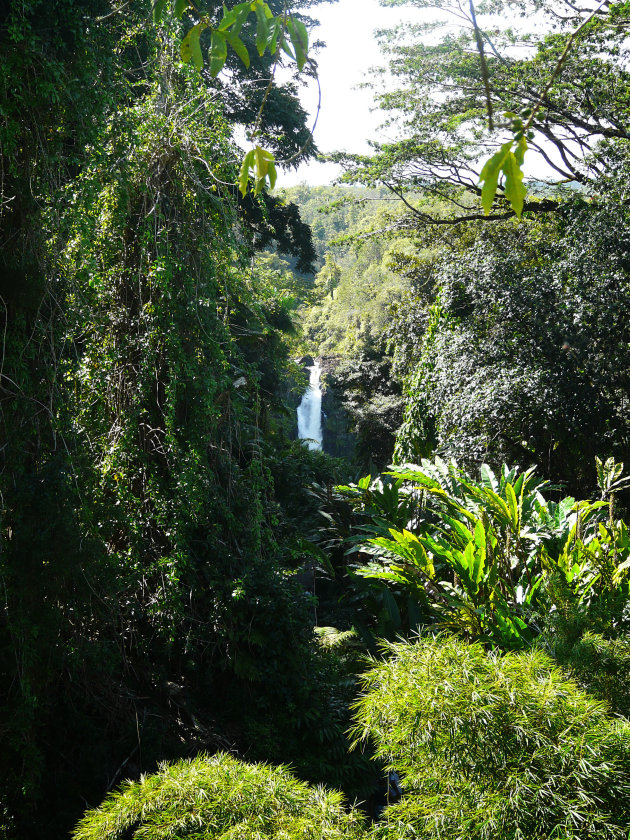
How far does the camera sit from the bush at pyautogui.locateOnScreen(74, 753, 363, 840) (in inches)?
64.4

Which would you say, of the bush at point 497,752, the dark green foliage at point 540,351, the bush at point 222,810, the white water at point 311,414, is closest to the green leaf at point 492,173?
the bush at point 497,752

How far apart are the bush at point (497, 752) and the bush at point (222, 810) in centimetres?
19

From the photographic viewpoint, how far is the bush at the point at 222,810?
5.37 feet

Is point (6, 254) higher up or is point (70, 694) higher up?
point (6, 254)

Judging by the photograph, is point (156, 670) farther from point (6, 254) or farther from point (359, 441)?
point (359, 441)

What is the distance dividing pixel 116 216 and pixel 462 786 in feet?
11.3

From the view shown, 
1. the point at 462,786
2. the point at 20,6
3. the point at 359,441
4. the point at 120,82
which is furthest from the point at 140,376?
the point at 359,441

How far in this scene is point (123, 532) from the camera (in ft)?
12.5

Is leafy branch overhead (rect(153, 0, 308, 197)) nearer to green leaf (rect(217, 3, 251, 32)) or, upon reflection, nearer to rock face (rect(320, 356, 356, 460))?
green leaf (rect(217, 3, 251, 32))

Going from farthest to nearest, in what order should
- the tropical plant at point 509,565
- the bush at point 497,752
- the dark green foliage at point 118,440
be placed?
the tropical plant at point 509,565, the dark green foliage at point 118,440, the bush at point 497,752

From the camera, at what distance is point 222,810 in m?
1.71

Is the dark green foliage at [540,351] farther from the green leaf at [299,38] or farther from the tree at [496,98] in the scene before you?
the green leaf at [299,38]

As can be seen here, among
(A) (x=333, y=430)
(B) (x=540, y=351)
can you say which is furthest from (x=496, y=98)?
(A) (x=333, y=430)

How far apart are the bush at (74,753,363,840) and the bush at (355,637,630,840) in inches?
7.5
